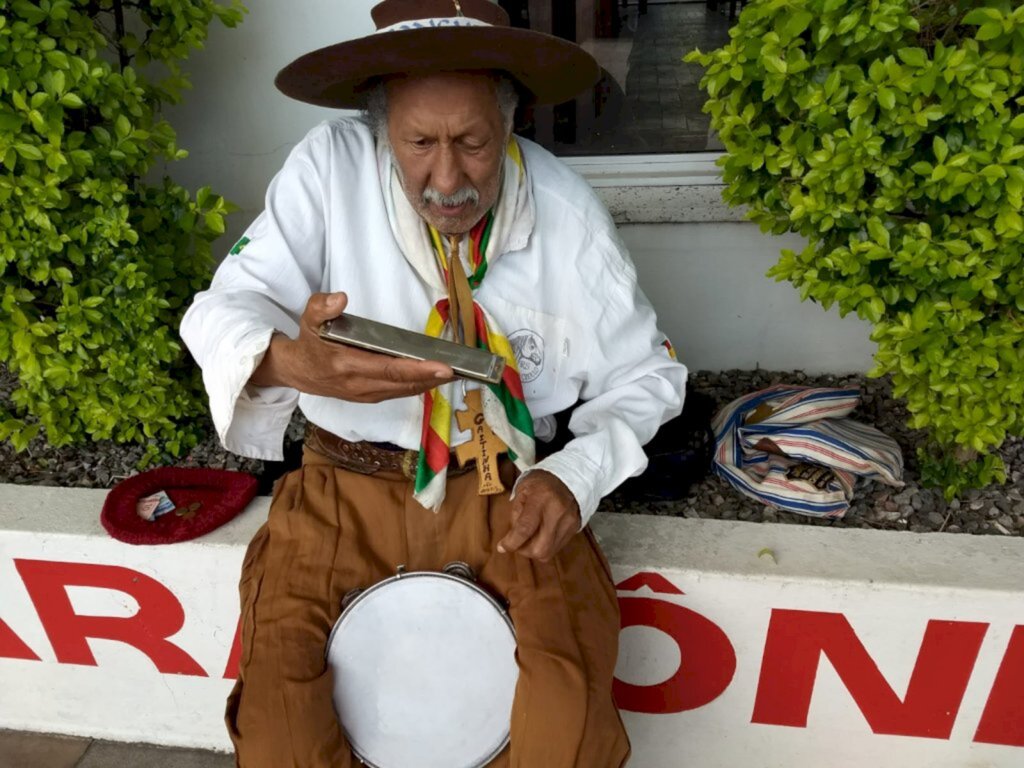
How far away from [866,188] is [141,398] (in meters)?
2.20

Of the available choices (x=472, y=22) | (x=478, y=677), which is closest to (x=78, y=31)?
(x=472, y=22)

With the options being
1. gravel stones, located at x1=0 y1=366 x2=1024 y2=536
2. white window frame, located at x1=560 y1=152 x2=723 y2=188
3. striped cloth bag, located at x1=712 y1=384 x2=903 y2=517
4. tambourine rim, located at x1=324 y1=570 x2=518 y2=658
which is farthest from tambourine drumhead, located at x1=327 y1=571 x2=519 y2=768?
white window frame, located at x1=560 y1=152 x2=723 y2=188

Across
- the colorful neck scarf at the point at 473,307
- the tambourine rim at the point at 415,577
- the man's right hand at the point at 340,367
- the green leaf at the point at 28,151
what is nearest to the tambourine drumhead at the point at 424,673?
the tambourine rim at the point at 415,577

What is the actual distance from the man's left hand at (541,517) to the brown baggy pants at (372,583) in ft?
0.47

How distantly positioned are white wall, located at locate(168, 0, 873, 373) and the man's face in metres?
1.35

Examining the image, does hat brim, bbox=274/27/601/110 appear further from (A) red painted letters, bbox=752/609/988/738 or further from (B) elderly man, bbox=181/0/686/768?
(A) red painted letters, bbox=752/609/988/738

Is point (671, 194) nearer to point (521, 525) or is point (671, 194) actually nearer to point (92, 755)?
point (521, 525)

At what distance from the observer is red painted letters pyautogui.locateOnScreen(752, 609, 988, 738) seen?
2.02 m

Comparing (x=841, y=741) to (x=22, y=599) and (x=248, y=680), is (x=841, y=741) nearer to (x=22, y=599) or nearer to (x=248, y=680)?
(x=248, y=680)

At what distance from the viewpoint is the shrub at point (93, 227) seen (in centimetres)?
216

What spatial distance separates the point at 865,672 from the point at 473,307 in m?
1.35

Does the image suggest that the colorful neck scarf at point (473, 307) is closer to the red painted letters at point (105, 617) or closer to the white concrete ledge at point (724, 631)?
the white concrete ledge at point (724, 631)

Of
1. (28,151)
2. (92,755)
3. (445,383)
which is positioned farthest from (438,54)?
(92,755)

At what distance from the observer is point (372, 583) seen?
6.15 ft
